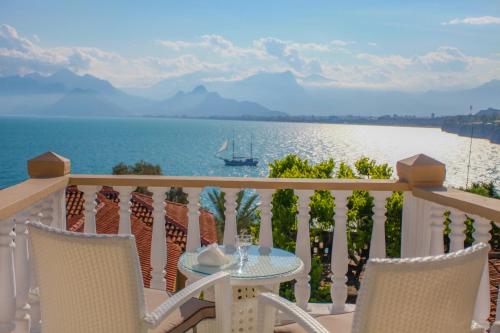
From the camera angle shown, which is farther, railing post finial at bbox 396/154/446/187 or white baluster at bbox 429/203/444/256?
railing post finial at bbox 396/154/446/187

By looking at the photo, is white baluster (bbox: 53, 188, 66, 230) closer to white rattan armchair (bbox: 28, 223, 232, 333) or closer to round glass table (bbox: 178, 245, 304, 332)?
round glass table (bbox: 178, 245, 304, 332)

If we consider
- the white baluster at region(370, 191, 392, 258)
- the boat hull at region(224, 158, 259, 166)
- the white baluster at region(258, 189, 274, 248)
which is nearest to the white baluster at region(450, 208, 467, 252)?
the white baluster at region(370, 191, 392, 258)

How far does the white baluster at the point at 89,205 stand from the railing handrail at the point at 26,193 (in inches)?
6.0

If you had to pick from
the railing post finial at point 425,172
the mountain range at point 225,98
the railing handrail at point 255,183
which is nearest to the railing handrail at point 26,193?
the railing handrail at point 255,183

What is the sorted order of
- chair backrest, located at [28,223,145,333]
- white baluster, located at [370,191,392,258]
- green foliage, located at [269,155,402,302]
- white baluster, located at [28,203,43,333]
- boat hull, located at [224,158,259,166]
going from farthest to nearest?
boat hull, located at [224,158,259,166], green foliage, located at [269,155,402,302], white baluster, located at [370,191,392,258], white baluster, located at [28,203,43,333], chair backrest, located at [28,223,145,333]

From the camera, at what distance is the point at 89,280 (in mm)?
1962

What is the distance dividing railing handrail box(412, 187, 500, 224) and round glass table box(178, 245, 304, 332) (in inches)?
35.3

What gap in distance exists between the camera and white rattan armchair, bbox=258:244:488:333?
1659 mm

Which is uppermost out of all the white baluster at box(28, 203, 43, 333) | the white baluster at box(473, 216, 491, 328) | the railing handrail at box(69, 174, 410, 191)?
the railing handrail at box(69, 174, 410, 191)

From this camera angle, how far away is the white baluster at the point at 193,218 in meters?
3.35

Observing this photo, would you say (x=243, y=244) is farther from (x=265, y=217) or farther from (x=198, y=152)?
(x=198, y=152)

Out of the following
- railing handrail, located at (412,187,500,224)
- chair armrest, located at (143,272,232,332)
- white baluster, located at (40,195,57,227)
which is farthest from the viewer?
white baluster, located at (40,195,57,227)

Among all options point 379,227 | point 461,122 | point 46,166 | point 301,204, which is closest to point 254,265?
point 301,204

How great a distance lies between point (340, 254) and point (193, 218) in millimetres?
1009
